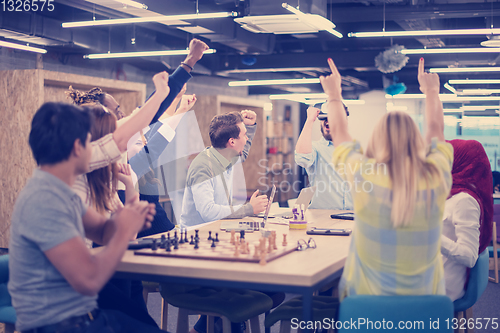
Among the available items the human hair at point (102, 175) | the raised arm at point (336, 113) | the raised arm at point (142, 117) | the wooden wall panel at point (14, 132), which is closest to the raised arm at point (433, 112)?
the raised arm at point (336, 113)

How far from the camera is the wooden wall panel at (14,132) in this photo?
6062mm

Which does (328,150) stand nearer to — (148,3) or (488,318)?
(488,318)

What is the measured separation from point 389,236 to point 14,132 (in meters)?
5.67

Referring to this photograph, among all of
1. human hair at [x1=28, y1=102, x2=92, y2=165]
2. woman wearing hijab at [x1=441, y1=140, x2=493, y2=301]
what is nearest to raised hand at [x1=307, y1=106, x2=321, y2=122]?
woman wearing hijab at [x1=441, y1=140, x2=493, y2=301]

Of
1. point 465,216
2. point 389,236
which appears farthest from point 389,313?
point 465,216

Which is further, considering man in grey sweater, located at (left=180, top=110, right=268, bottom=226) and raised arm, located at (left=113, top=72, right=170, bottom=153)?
man in grey sweater, located at (left=180, top=110, right=268, bottom=226)

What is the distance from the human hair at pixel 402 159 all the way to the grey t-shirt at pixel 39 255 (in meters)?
1.03

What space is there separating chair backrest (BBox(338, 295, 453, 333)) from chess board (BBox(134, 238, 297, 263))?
14.2 inches

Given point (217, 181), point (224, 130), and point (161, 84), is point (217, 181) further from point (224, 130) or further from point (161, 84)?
point (161, 84)

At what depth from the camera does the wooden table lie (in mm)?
1621

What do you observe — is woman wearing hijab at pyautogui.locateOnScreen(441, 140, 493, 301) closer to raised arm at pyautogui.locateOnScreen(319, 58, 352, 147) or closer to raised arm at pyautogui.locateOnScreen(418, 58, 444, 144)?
raised arm at pyautogui.locateOnScreen(418, 58, 444, 144)

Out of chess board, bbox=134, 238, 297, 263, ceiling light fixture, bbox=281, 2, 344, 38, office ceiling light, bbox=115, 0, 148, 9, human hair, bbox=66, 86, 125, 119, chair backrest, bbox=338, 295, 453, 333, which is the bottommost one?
chair backrest, bbox=338, 295, 453, 333

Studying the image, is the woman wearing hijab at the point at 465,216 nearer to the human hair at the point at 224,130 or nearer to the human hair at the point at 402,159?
the human hair at the point at 402,159

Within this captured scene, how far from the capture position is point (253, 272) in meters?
1.65
